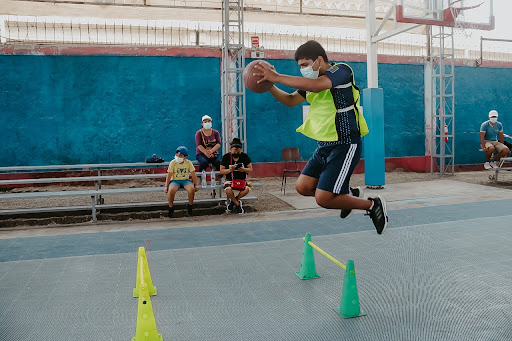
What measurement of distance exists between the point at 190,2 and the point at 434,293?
13.8 m

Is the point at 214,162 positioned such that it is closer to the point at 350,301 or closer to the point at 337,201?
the point at 337,201

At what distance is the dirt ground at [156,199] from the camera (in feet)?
25.7

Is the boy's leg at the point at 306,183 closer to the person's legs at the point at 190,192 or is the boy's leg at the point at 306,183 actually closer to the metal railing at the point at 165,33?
the person's legs at the point at 190,192

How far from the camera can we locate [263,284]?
4.05m

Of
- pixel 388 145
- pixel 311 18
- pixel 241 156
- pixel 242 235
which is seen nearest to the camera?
pixel 242 235

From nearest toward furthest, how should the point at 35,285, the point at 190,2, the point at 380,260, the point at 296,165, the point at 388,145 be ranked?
the point at 35,285 → the point at 380,260 → the point at 296,165 → the point at 388,145 → the point at 190,2

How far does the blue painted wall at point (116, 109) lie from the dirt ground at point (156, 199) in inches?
33.3

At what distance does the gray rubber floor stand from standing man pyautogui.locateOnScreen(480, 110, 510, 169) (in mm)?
5953

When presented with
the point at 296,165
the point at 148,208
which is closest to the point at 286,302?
the point at 148,208

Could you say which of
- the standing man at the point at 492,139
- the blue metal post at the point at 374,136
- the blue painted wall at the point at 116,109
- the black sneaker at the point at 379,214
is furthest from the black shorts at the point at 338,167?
the standing man at the point at 492,139

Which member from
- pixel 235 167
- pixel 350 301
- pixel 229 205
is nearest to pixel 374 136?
pixel 235 167

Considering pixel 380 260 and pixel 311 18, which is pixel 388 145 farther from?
pixel 380 260

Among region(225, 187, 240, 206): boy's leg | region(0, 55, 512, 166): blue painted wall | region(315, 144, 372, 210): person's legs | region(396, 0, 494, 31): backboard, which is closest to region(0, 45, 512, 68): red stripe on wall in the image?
region(0, 55, 512, 166): blue painted wall

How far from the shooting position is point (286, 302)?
362 cm
